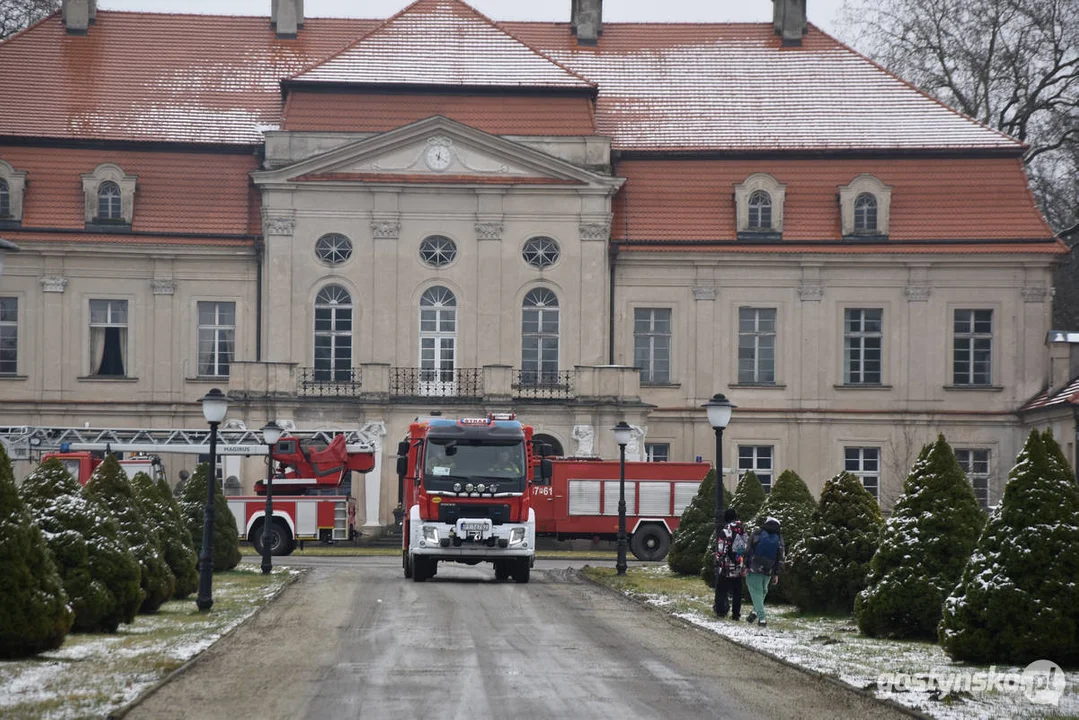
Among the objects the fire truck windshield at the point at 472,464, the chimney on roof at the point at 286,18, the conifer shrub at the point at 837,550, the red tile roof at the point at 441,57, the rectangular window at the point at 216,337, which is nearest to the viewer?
the conifer shrub at the point at 837,550

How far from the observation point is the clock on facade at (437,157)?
5256 cm

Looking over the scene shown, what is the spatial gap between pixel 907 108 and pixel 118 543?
3974cm

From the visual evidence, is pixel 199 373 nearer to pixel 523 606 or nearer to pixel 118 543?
pixel 523 606

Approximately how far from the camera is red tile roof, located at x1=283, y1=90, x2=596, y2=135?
5238cm

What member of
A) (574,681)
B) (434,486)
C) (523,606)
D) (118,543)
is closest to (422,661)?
(574,681)

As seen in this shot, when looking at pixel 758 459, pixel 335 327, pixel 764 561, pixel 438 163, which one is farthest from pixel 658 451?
pixel 764 561

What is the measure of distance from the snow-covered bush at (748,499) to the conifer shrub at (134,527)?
11794mm

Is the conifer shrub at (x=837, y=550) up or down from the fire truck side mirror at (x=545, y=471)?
down

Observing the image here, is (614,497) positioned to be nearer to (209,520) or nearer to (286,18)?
(209,520)

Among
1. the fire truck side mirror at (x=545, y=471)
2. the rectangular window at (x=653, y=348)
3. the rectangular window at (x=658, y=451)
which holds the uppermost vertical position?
the rectangular window at (x=653, y=348)

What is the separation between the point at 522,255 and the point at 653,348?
500 centimetres

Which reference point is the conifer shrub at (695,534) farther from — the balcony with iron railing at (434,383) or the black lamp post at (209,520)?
the balcony with iron railing at (434,383)

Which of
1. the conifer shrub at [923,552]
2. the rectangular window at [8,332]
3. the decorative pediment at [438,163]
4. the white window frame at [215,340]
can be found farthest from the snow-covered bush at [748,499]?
the rectangular window at [8,332]

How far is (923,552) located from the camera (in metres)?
21.1
